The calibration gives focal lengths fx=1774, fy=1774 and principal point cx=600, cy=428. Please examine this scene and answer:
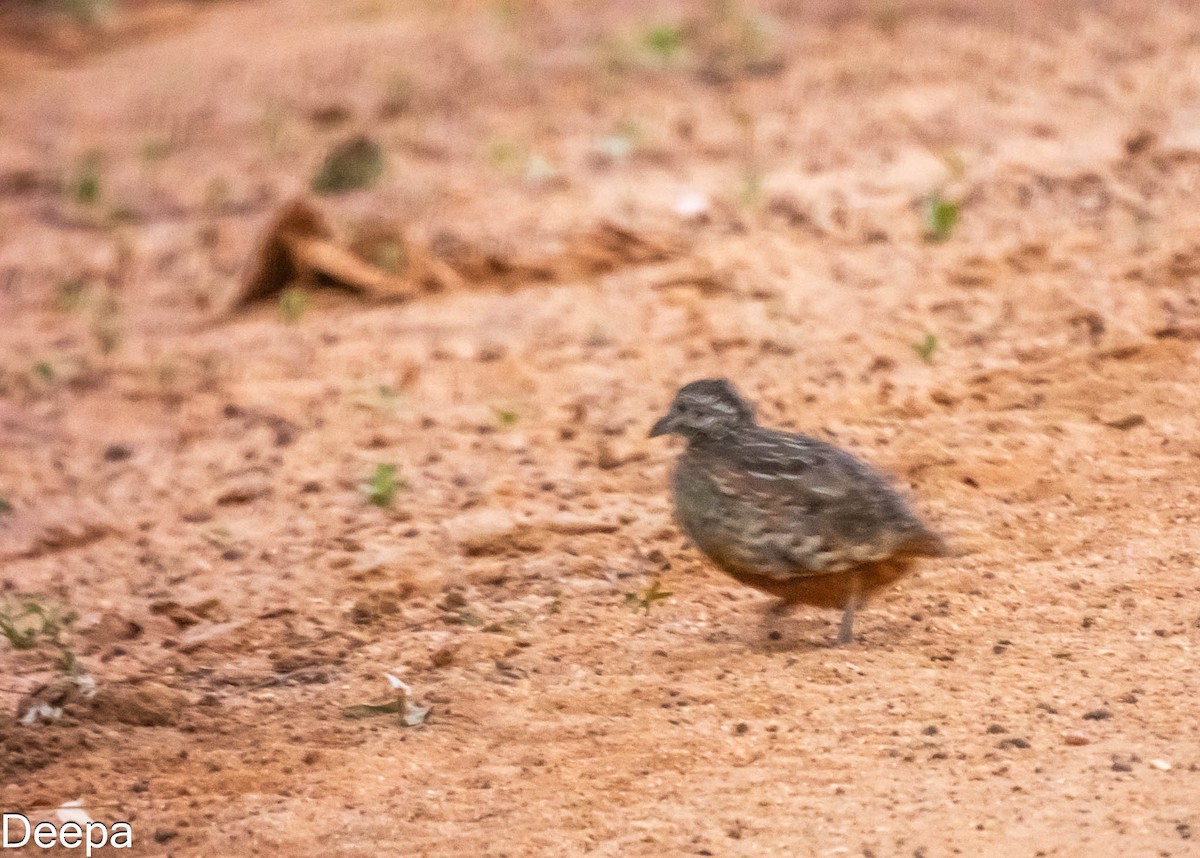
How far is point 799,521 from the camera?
497 cm

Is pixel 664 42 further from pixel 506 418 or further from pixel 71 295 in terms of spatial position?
pixel 506 418

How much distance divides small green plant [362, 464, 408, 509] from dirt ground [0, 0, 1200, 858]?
60mm

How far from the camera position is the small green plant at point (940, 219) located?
815 centimetres

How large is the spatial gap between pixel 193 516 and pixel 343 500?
576 mm

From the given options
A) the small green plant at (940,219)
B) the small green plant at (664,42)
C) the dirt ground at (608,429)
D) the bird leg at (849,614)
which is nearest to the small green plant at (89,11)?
the dirt ground at (608,429)

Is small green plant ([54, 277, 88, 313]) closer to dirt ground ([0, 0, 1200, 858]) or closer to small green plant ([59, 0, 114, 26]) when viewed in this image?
dirt ground ([0, 0, 1200, 858])

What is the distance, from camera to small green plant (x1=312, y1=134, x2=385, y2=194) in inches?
389

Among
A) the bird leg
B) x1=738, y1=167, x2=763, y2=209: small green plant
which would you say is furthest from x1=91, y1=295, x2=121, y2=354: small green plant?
the bird leg

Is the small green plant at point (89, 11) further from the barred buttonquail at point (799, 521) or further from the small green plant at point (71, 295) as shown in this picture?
the barred buttonquail at point (799, 521)

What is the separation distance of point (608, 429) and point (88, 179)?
4.73 meters

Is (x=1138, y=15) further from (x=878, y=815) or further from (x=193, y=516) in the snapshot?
(x=878, y=815)

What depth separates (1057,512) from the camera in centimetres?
570

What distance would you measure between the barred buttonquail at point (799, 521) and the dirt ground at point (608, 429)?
196 mm

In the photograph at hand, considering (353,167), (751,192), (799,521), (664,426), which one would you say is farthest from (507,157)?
(799,521)
